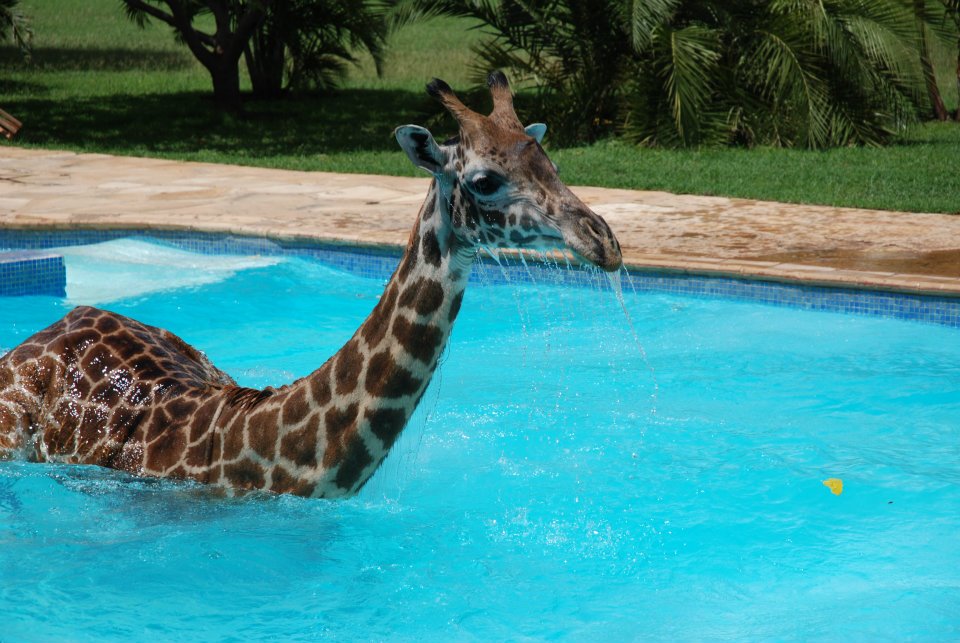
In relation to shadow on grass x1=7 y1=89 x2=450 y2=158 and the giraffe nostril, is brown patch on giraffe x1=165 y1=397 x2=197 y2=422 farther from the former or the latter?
shadow on grass x1=7 y1=89 x2=450 y2=158

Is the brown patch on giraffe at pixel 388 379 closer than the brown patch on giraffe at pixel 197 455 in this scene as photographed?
Yes

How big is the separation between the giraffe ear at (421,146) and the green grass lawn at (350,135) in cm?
792

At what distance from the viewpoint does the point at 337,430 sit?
4.25 meters

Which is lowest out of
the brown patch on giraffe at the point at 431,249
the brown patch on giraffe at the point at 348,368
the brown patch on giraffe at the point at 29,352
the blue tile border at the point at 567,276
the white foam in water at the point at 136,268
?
the white foam in water at the point at 136,268

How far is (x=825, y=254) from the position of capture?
29.6ft


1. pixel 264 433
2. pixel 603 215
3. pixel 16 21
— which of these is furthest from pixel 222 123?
pixel 264 433

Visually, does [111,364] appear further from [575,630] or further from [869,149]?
[869,149]

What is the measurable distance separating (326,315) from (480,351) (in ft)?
5.30

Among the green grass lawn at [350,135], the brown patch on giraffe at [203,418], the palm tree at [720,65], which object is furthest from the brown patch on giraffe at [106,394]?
the palm tree at [720,65]

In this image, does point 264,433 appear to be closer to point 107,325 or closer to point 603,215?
point 107,325

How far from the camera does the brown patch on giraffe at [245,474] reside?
176 inches

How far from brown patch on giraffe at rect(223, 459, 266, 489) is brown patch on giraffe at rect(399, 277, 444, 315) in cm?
99

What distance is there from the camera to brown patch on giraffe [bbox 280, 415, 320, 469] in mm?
4316

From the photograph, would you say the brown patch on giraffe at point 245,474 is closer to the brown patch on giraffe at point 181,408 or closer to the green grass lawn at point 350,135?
the brown patch on giraffe at point 181,408
